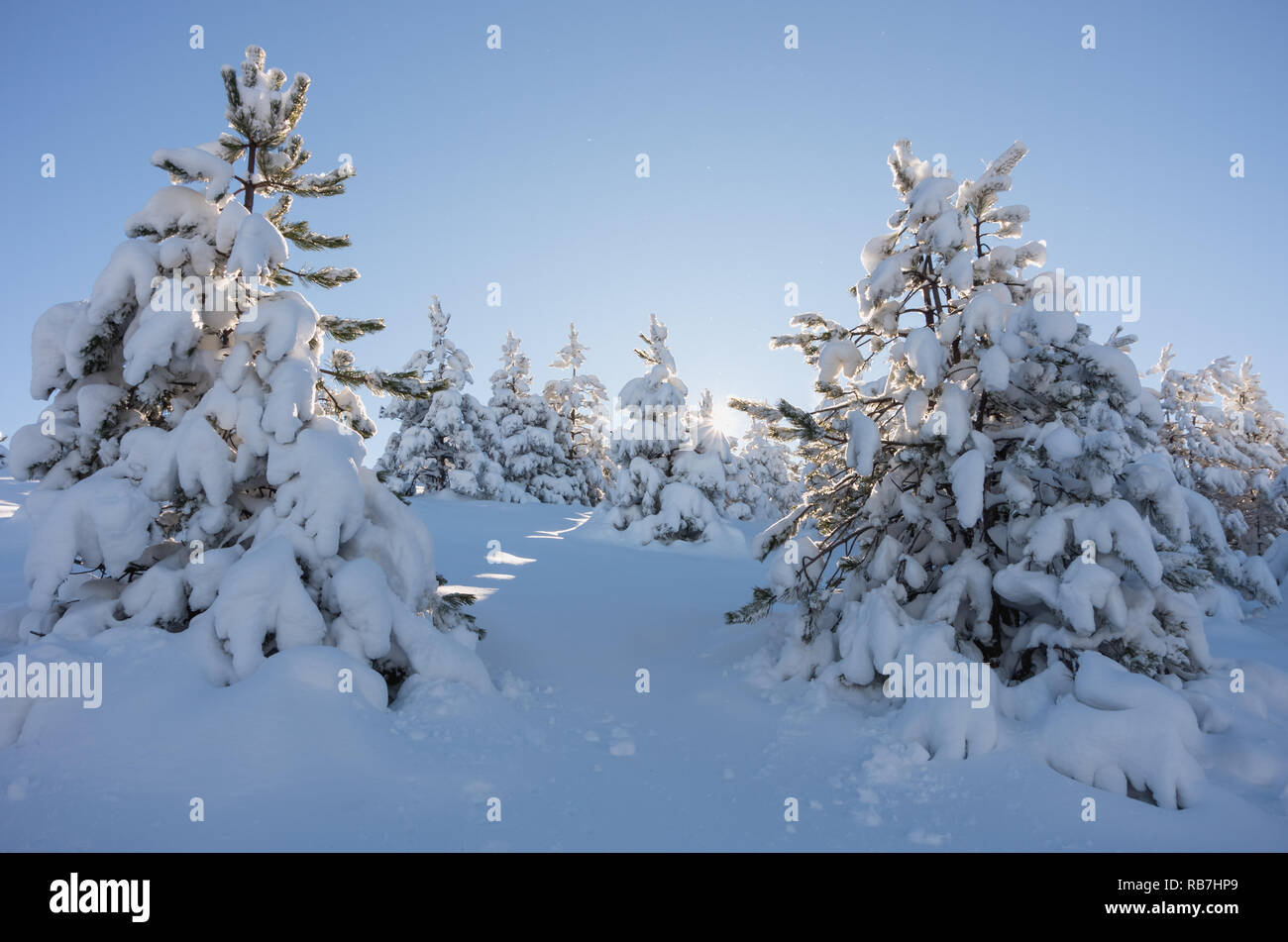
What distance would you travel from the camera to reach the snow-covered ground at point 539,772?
13.0 ft

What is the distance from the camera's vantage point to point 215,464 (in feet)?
20.0

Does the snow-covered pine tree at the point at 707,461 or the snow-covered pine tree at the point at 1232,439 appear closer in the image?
the snow-covered pine tree at the point at 707,461

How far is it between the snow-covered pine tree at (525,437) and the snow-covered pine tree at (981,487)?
26.9 metres

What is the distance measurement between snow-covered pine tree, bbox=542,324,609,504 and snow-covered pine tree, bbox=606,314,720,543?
56.9 feet

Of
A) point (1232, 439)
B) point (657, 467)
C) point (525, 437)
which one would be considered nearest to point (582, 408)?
point (525, 437)

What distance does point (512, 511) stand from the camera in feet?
88.1

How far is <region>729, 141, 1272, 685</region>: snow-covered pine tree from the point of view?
6.16 m
